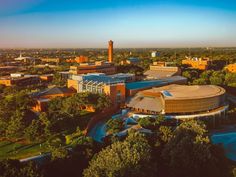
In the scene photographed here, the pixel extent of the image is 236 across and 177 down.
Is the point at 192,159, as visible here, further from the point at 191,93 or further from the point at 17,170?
the point at 191,93

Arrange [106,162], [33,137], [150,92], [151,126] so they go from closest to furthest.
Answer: [106,162]
[33,137]
[151,126]
[150,92]

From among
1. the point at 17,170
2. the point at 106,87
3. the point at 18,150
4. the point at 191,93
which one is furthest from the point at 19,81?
the point at 17,170

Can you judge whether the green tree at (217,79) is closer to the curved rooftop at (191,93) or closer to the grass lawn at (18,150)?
the curved rooftop at (191,93)

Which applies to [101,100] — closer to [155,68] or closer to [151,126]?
[151,126]

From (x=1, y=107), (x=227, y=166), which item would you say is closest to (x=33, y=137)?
(x=1, y=107)

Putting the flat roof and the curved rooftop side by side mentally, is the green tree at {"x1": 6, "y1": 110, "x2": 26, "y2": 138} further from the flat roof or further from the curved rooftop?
the flat roof

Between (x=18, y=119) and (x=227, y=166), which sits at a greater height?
(x=18, y=119)
